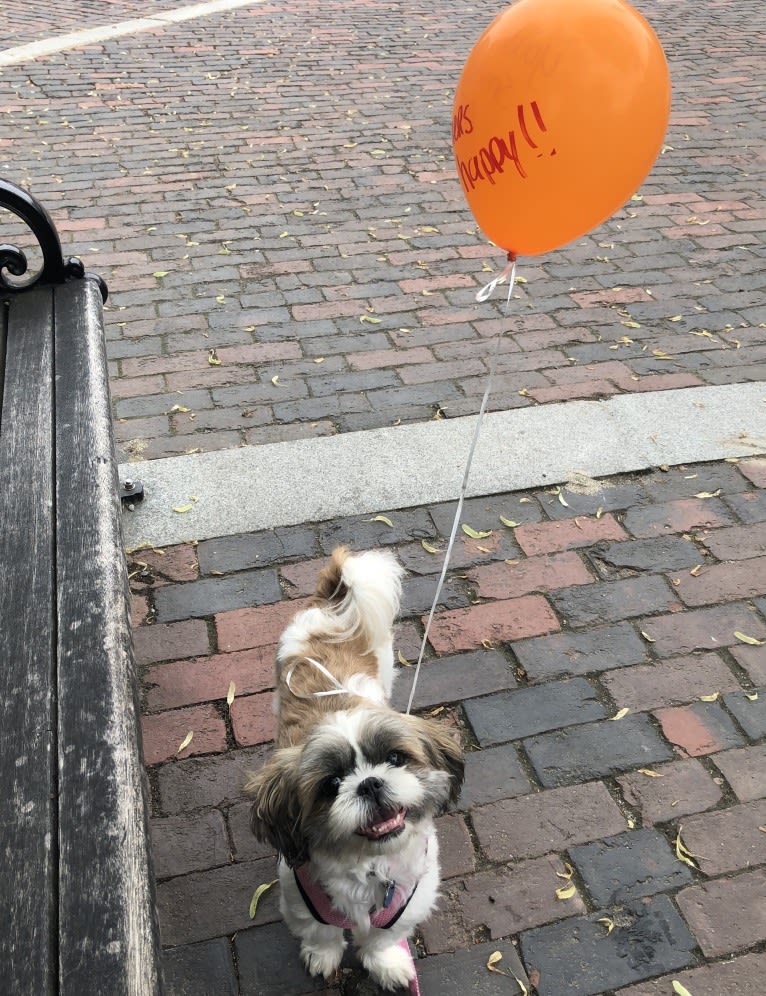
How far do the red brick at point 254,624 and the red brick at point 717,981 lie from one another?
1.66 metres

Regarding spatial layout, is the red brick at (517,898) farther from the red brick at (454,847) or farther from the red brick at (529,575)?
the red brick at (529,575)

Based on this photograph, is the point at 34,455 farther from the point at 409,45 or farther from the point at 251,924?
the point at 409,45

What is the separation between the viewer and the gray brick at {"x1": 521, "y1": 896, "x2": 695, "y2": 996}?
7.48 ft

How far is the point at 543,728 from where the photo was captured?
2896 millimetres

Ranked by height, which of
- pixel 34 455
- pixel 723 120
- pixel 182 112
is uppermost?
pixel 34 455

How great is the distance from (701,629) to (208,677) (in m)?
1.91

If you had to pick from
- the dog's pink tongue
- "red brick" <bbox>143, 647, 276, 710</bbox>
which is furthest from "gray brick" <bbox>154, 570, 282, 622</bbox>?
the dog's pink tongue

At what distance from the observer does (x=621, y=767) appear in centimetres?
278

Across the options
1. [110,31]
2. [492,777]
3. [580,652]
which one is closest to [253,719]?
[492,777]

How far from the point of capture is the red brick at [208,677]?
298 centimetres

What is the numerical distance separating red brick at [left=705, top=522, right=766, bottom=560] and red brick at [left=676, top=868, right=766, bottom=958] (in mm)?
1418

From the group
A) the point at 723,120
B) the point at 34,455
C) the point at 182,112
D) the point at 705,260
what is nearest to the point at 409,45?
the point at 182,112

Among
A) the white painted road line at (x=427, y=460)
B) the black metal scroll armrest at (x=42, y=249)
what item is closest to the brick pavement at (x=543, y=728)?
the white painted road line at (x=427, y=460)

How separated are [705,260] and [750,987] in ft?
15.5
